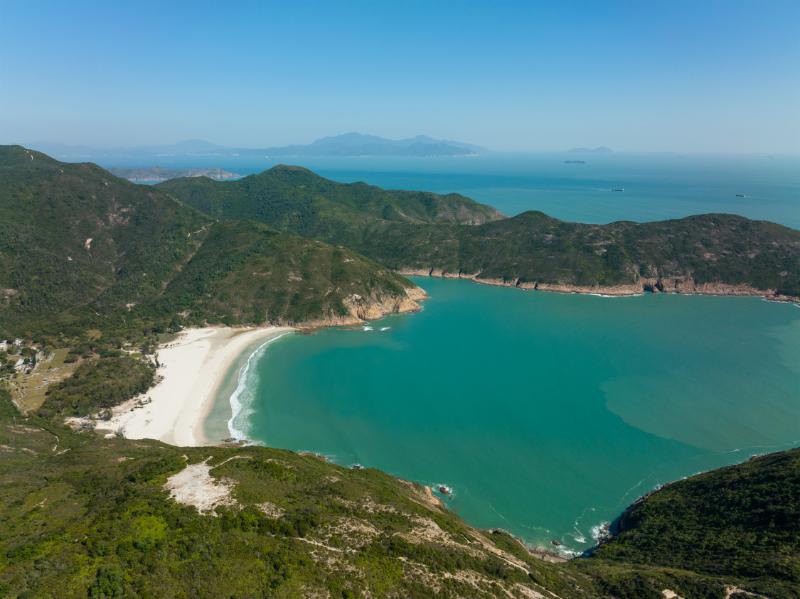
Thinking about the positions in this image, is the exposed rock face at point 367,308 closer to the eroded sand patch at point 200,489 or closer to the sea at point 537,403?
the sea at point 537,403

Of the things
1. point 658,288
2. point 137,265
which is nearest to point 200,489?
point 137,265

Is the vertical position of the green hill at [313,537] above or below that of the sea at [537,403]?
above

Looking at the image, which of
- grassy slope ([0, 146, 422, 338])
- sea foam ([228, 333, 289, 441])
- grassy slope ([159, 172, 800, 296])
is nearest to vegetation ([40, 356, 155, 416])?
sea foam ([228, 333, 289, 441])

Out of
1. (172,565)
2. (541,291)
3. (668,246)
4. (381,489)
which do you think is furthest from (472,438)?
(668,246)

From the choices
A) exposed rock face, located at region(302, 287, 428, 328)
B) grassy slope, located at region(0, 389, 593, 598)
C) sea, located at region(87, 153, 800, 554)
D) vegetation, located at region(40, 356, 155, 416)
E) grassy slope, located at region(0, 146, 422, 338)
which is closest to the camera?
grassy slope, located at region(0, 389, 593, 598)

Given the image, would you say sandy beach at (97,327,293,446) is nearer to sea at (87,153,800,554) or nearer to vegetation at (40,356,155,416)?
vegetation at (40,356,155,416)

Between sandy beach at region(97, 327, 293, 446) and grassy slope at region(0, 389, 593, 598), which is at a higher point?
grassy slope at region(0, 389, 593, 598)

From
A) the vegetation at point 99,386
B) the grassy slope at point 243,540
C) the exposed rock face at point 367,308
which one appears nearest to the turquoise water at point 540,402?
the exposed rock face at point 367,308
